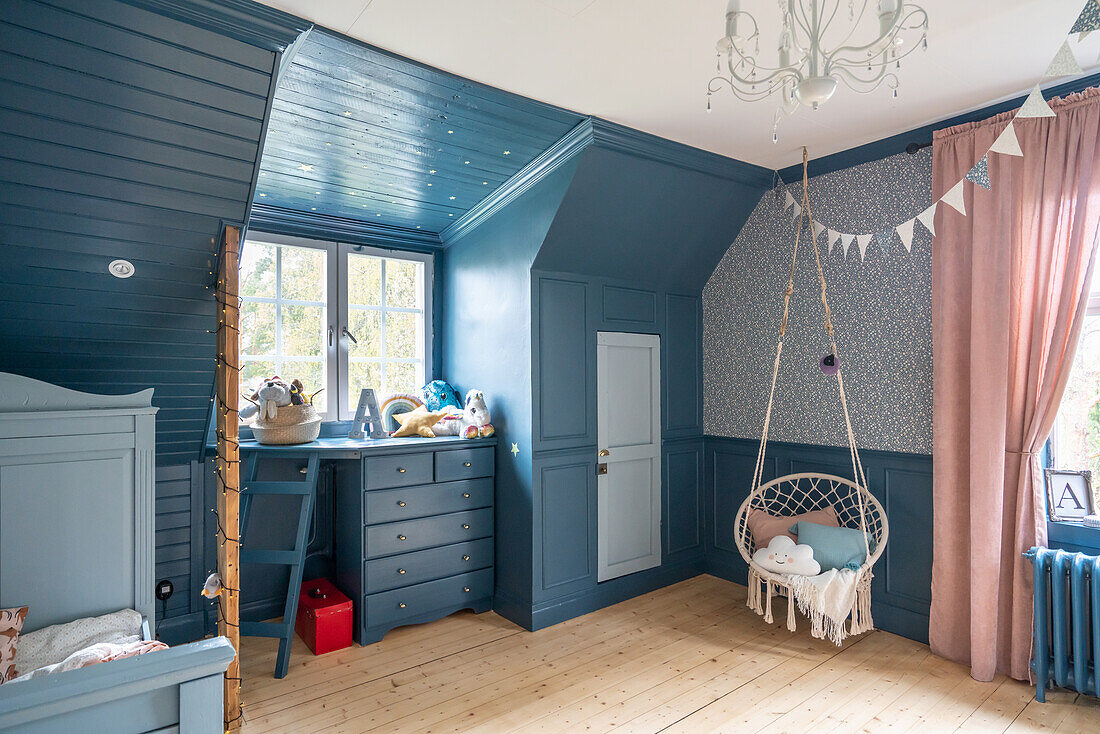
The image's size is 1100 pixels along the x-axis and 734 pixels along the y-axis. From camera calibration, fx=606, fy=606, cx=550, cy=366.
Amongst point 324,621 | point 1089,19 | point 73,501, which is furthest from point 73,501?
point 1089,19

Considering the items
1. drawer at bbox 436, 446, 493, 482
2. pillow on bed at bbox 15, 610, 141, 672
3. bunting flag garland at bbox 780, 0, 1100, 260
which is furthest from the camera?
drawer at bbox 436, 446, 493, 482

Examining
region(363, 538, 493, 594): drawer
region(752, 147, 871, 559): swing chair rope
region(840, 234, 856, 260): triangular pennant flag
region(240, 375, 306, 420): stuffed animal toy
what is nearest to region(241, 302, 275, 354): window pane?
region(240, 375, 306, 420): stuffed animal toy

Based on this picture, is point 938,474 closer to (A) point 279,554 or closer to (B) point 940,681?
(B) point 940,681

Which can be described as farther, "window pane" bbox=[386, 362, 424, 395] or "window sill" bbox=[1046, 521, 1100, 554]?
"window pane" bbox=[386, 362, 424, 395]

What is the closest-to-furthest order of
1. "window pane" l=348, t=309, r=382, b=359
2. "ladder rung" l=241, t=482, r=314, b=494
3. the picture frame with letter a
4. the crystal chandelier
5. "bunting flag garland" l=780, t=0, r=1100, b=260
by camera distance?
the crystal chandelier
"bunting flag garland" l=780, t=0, r=1100, b=260
the picture frame with letter a
"ladder rung" l=241, t=482, r=314, b=494
"window pane" l=348, t=309, r=382, b=359

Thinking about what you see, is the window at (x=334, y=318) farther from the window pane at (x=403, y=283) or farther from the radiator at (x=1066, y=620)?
the radiator at (x=1066, y=620)

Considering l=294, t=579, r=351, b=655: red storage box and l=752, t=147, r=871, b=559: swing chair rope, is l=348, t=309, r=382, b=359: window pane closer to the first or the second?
l=294, t=579, r=351, b=655: red storage box

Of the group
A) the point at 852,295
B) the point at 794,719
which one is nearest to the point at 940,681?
the point at 794,719

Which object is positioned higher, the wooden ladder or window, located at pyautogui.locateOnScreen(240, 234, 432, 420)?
window, located at pyautogui.locateOnScreen(240, 234, 432, 420)

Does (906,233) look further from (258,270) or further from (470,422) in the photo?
(258,270)

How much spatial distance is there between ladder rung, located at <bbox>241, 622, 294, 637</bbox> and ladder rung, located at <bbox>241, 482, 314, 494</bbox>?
23.4 inches

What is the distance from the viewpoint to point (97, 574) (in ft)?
7.47

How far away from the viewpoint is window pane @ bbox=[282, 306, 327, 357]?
354 cm

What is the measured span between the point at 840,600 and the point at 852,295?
5.32ft
